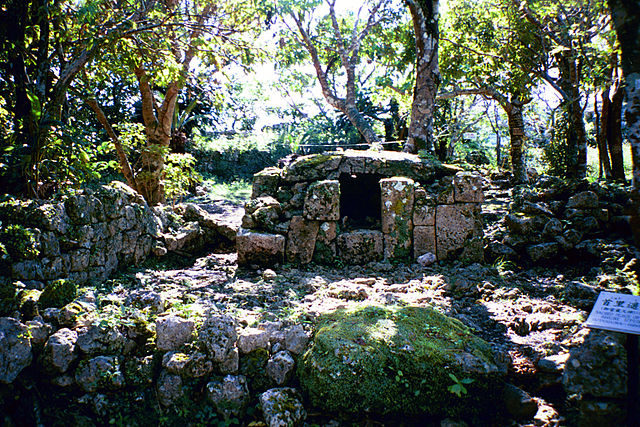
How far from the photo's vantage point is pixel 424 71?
866 cm

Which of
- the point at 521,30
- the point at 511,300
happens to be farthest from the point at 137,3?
the point at 521,30

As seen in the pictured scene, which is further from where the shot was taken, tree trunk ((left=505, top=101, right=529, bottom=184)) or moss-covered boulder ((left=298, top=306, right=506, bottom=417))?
tree trunk ((left=505, top=101, right=529, bottom=184))

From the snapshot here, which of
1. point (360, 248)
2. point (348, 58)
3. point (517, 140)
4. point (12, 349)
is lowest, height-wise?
point (12, 349)

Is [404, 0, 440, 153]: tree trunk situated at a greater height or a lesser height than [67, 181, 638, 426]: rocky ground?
greater

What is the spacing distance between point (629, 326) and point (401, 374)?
1.51m

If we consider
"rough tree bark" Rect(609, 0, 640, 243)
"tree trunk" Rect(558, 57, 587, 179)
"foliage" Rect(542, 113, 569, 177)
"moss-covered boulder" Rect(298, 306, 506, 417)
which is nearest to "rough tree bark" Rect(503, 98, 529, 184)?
"foliage" Rect(542, 113, 569, 177)

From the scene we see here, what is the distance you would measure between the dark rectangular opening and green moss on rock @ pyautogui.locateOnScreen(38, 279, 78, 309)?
4449 millimetres

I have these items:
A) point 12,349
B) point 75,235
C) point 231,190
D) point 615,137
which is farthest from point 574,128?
point 231,190

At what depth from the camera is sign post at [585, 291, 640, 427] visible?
250 cm

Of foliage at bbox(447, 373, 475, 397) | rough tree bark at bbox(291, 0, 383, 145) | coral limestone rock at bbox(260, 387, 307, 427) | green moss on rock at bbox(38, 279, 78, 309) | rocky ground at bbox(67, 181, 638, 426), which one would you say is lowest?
coral limestone rock at bbox(260, 387, 307, 427)

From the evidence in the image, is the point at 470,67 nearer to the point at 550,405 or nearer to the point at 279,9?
the point at 279,9

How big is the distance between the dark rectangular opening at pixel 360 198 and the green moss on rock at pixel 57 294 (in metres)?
4.45

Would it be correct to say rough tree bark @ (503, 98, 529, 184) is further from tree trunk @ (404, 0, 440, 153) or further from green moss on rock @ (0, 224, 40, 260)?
green moss on rock @ (0, 224, 40, 260)

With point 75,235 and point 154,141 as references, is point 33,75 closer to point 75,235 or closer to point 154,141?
point 75,235
